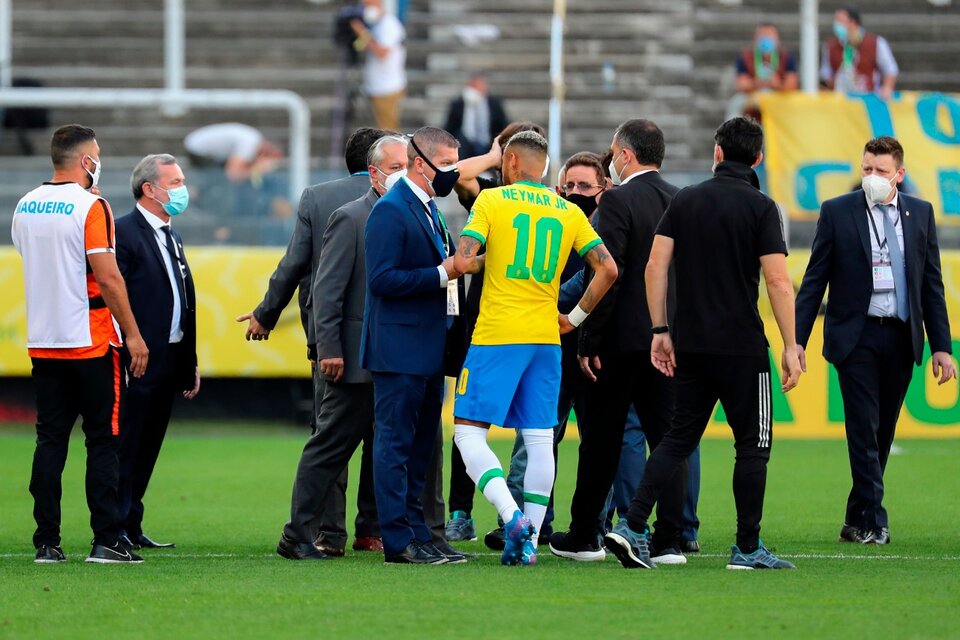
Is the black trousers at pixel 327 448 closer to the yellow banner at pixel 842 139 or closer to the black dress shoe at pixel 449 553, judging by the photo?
the black dress shoe at pixel 449 553

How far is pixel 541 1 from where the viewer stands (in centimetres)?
2284

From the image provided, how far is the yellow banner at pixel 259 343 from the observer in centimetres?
1558

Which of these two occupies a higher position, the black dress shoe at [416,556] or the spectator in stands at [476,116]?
the spectator in stands at [476,116]

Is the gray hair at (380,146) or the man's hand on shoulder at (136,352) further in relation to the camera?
the gray hair at (380,146)

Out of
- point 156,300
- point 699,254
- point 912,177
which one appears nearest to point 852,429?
point 699,254

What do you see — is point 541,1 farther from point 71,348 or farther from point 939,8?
point 71,348

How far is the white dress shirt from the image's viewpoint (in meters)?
9.53

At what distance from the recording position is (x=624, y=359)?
8422mm

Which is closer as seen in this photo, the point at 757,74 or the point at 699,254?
the point at 699,254

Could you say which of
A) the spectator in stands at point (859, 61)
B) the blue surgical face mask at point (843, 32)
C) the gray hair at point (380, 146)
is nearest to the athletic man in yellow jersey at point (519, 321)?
the gray hair at point (380, 146)

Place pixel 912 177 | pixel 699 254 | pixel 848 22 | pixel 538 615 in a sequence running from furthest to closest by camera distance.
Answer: pixel 848 22 < pixel 912 177 < pixel 699 254 < pixel 538 615

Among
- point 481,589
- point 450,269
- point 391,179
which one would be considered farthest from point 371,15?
point 481,589

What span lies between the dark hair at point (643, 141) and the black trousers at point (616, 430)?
97cm

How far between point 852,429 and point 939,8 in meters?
15.0
